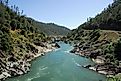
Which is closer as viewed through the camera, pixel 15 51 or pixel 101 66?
pixel 101 66

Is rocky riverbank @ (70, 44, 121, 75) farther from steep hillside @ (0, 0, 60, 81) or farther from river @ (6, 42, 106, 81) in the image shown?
steep hillside @ (0, 0, 60, 81)

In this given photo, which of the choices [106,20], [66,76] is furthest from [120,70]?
[106,20]

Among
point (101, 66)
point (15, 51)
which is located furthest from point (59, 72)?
point (15, 51)

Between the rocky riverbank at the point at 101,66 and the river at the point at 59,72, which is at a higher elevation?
the rocky riverbank at the point at 101,66

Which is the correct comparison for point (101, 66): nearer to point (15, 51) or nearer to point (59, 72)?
point (59, 72)

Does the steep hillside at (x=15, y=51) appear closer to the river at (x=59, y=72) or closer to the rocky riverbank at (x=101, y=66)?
the river at (x=59, y=72)

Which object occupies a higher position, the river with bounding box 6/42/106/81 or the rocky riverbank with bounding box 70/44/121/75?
the rocky riverbank with bounding box 70/44/121/75

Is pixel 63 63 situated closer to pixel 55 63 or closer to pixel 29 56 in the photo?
pixel 55 63

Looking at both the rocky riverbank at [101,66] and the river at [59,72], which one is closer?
the river at [59,72]

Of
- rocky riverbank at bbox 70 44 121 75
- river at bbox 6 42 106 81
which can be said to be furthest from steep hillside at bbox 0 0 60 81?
rocky riverbank at bbox 70 44 121 75

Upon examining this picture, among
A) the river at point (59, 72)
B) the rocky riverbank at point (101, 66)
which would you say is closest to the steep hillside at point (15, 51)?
the river at point (59, 72)

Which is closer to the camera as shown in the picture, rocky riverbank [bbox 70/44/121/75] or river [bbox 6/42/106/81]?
river [bbox 6/42/106/81]
